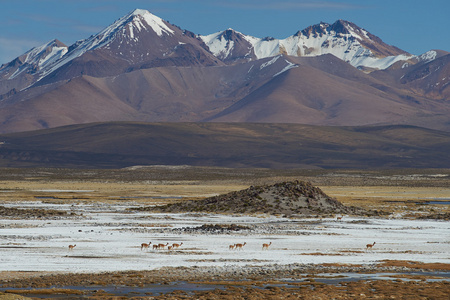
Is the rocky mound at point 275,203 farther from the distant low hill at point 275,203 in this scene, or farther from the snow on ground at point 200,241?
the snow on ground at point 200,241

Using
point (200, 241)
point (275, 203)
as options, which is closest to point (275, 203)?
point (275, 203)

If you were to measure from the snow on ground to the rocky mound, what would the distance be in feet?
12.9

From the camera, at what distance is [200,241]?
38.7 m

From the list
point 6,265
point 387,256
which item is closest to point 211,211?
point 387,256

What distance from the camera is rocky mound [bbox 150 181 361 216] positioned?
197 ft

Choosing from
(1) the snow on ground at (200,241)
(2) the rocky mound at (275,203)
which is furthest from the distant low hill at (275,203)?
(1) the snow on ground at (200,241)

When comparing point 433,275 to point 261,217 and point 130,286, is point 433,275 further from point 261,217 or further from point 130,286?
point 261,217

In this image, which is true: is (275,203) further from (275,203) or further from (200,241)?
(200,241)

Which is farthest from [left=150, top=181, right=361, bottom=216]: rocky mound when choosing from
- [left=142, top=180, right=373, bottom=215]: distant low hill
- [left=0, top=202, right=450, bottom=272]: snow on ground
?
[left=0, top=202, right=450, bottom=272]: snow on ground

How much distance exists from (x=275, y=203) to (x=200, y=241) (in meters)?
23.4

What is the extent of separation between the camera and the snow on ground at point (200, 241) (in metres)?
30.7

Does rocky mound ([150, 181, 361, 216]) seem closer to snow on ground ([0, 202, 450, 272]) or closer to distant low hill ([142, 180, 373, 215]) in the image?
distant low hill ([142, 180, 373, 215])

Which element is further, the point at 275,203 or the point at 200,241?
the point at 275,203

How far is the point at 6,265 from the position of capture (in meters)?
28.1
